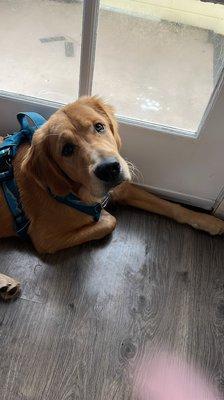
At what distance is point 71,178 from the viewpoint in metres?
1.53

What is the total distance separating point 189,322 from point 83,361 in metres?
0.52

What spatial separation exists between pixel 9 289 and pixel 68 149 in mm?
743

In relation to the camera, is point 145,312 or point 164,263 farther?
point 164,263

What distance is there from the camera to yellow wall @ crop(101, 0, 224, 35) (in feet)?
4.67

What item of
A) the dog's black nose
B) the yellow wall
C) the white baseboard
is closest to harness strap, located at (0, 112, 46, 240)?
the dog's black nose

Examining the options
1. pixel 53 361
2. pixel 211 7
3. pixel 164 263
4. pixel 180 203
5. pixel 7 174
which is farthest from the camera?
pixel 180 203

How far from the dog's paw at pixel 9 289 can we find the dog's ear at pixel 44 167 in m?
0.50

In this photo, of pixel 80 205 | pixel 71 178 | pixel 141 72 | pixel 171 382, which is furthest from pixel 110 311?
pixel 141 72

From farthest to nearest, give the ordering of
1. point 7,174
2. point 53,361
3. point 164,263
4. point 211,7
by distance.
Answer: point 164,263 → point 7,174 → point 53,361 → point 211,7

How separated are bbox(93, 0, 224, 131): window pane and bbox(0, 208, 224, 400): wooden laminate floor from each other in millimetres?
647

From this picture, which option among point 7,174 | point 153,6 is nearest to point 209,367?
point 7,174

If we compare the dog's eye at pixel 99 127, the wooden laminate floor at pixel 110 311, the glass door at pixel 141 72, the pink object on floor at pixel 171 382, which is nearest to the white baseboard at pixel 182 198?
the glass door at pixel 141 72

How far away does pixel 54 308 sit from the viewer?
1.68m

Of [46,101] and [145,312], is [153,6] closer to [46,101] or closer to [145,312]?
[46,101]
